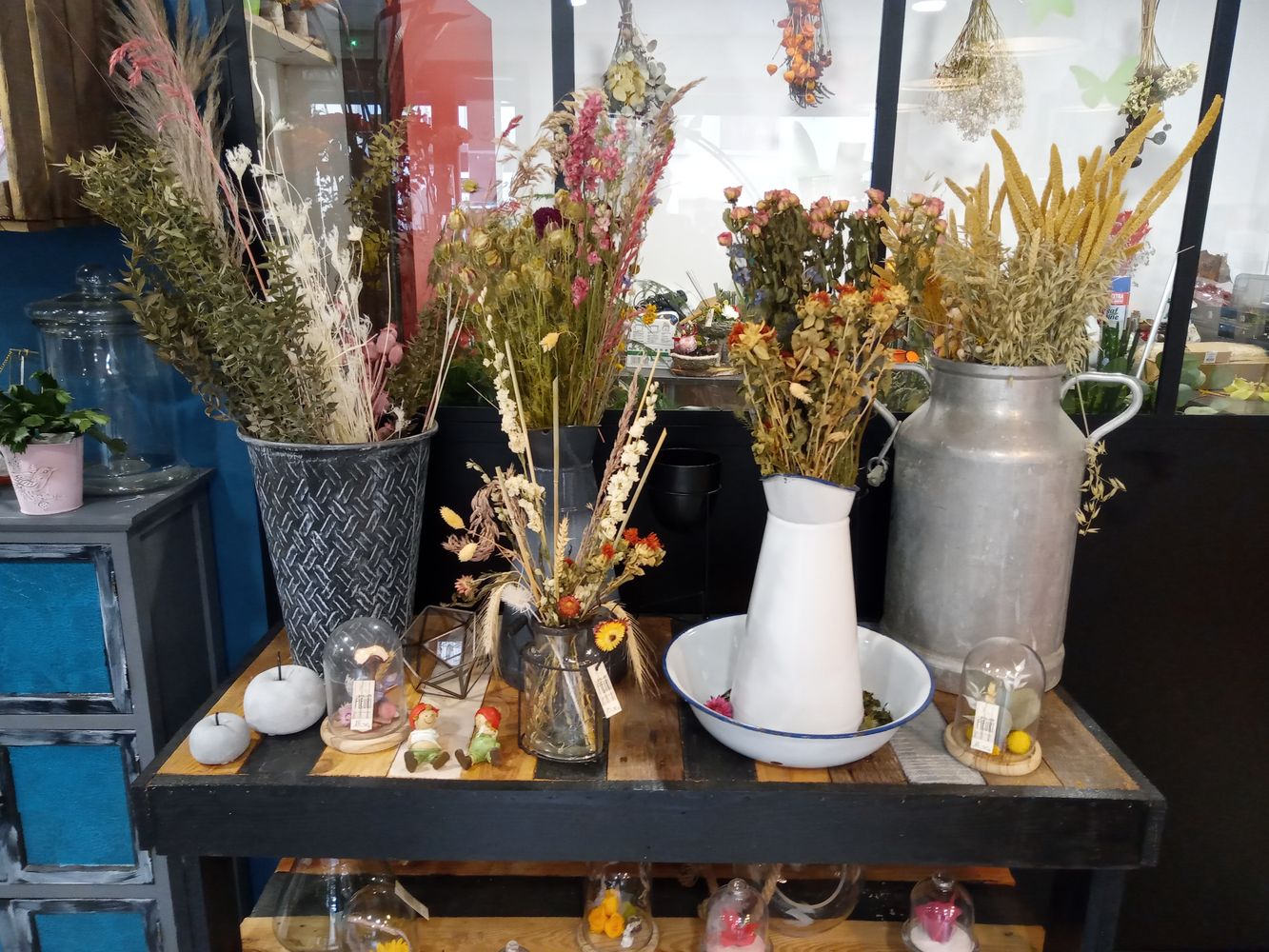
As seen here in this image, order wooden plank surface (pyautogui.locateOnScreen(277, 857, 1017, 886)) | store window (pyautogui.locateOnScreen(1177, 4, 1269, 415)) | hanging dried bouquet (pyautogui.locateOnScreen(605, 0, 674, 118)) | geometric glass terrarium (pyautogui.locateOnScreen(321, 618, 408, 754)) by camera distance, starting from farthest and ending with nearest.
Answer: store window (pyautogui.locateOnScreen(1177, 4, 1269, 415))
hanging dried bouquet (pyautogui.locateOnScreen(605, 0, 674, 118))
wooden plank surface (pyautogui.locateOnScreen(277, 857, 1017, 886))
geometric glass terrarium (pyautogui.locateOnScreen(321, 618, 408, 754))

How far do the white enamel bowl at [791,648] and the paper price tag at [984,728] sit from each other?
0.06 meters

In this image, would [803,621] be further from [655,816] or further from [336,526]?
[336,526]

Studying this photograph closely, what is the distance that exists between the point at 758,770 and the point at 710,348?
2.83 feet

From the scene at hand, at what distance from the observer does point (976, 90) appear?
1876mm

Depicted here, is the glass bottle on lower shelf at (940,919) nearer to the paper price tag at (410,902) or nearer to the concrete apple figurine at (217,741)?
the paper price tag at (410,902)

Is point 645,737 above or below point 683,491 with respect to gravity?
below

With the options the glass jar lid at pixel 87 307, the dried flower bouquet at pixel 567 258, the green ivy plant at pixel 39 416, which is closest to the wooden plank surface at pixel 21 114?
Result: the glass jar lid at pixel 87 307

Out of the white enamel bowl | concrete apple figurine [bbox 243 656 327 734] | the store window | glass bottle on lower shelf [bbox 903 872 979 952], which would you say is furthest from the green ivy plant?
the store window

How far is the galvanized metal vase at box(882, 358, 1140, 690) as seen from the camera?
1.25 metres

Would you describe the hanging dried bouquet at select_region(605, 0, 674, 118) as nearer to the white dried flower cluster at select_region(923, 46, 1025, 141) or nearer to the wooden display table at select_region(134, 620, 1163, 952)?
the white dried flower cluster at select_region(923, 46, 1025, 141)

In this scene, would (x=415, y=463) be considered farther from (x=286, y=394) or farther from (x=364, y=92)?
(x=364, y=92)

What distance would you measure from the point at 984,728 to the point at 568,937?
69 centimetres

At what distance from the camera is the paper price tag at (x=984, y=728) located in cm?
114

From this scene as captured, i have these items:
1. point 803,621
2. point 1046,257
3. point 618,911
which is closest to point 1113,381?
point 1046,257
